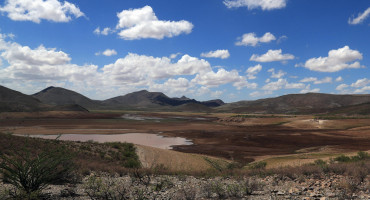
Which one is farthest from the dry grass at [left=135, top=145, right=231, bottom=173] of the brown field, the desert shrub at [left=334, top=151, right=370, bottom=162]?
the desert shrub at [left=334, top=151, right=370, bottom=162]

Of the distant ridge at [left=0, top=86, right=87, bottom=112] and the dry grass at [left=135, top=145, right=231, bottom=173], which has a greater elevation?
the distant ridge at [left=0, top=86, right=87, bottom=112]

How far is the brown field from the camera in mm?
34656

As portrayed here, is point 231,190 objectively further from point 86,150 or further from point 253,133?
point 253,133

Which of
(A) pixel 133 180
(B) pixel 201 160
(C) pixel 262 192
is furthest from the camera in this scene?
(B) pixel 201 160

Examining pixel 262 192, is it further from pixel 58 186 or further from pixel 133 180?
pixel 58 186

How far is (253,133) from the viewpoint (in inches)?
2355

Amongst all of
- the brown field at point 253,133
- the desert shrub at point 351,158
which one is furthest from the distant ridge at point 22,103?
the desert shrub at point 351,158

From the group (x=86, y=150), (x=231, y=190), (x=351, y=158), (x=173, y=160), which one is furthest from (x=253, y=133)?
(x=231, y=190)

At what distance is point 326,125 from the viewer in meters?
70.6

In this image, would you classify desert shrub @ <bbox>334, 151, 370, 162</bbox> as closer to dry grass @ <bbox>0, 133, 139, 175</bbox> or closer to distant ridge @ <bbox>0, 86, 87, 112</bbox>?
dry grass @ <bbox>0, 133, 139, 175</bbox>

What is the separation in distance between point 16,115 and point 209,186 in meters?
114

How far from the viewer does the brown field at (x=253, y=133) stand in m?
34.7

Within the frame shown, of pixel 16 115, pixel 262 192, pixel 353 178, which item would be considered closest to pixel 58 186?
pixel 262 192

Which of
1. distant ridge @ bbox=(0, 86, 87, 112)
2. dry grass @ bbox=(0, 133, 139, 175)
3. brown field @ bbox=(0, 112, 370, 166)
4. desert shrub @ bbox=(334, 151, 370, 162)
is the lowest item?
brown field @ bbox=(0, 112, 370, 166)
